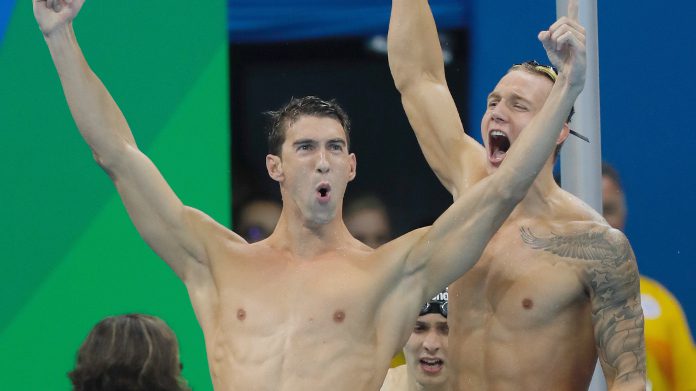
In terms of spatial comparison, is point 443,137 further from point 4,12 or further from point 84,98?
point 4,12

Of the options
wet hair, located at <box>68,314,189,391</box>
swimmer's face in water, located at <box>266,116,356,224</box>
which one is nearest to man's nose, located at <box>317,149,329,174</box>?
swimmer's face in water, located at <box>266,116,356,224</box>

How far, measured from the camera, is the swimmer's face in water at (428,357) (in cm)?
441

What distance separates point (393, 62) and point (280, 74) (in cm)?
162

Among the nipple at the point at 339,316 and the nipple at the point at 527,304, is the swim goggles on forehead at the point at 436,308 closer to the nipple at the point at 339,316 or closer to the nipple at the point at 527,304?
the nipple at the point at 527,304

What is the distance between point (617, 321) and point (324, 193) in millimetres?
960

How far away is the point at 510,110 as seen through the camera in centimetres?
382

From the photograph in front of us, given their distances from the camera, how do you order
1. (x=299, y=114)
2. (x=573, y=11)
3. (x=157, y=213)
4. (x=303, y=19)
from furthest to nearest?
(x=303, y=19) < (x=299, y=114) < (x=157, y=213) < (x=573, y=11)

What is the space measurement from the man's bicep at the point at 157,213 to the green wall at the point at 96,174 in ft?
6.59

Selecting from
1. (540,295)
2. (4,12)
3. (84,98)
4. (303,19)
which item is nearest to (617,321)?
(540,295)

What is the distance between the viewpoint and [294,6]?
5.63m

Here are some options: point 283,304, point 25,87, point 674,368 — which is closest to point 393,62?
point 283,304

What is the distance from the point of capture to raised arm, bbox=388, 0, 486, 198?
4.03 metres

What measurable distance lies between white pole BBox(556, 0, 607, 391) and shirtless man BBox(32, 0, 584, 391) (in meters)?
0.99

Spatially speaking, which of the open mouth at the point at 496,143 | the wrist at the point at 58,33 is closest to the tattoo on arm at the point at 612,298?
the open mouth at the point at 496,143
